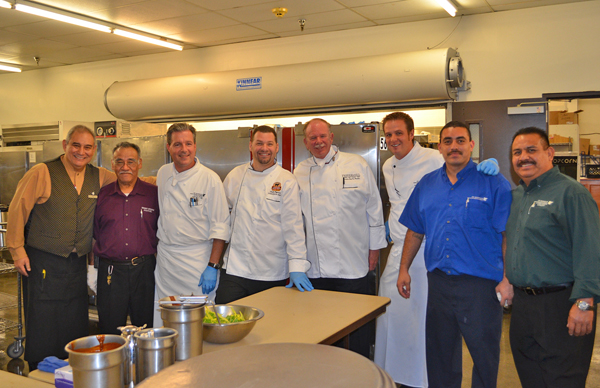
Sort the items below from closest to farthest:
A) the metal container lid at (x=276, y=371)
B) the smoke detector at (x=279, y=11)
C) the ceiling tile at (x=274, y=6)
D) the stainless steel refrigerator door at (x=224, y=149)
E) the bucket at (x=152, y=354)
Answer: the metal container lid at (x=276, y=371) → the bucket at (x=152, y=354) → the stainless steel refrigerator door at (x=224, y=149) → the ceiling tile at (x=274, y=6) → the smoke detector at (x=279, y=11)

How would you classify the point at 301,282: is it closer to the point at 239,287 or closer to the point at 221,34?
the point at 239,287

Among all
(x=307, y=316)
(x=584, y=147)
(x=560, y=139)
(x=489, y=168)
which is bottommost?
(x=307, y=316)

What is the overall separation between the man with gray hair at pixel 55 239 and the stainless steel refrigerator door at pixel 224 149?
165cm

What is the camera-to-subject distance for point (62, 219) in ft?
10.2

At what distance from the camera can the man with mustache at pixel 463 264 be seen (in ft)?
8.02

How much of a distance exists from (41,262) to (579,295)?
3009 millimetres

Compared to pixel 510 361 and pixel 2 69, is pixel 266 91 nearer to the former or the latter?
pixel 510 361

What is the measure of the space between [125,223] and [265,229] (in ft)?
2.90

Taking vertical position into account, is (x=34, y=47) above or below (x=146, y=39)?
above

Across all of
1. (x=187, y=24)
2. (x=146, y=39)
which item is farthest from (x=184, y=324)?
(x=146, y=39)

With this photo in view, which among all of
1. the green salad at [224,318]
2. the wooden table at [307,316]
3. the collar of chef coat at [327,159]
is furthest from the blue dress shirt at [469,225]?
the green salad at [224,318]

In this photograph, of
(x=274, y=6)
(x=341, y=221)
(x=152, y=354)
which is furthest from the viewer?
(x=274, y=6)

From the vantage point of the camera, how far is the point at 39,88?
27.8 feet

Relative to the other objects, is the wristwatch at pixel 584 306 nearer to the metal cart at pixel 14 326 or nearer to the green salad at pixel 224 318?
the green salad at pixel 224 318
